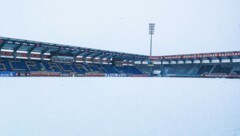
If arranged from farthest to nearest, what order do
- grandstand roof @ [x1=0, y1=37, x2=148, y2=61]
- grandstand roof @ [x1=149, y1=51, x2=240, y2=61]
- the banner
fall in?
1. grandstand roof @ [x1=149, y1=51, x2=240, y2=61]
2. grandstand roof @ [x1=0, y1=37, x2=148, y2=61]
3. the banner

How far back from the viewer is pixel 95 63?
4662 cm

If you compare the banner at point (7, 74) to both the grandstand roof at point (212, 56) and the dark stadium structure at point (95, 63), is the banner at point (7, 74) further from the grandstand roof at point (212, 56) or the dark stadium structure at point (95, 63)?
the grandstand roof at point (212, 56)

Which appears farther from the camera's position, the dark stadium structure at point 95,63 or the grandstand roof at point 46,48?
the dark stadium structure at point 95,63

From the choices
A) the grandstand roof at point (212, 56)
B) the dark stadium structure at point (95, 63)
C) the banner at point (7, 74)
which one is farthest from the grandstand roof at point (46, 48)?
the grandstand roof at point (212, 56)

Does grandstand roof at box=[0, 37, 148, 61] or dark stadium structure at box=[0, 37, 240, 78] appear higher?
grandstand roof at box=[0, 37, 148, 61]

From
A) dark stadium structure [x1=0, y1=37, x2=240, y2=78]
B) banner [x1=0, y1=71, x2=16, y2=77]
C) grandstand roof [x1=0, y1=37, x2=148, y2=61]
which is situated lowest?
banner [x1=0, y1=71, x2=16, y2=77]

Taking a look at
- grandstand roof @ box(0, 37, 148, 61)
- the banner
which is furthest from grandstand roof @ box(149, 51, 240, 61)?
the banner

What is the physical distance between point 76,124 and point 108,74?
39717 millimetres

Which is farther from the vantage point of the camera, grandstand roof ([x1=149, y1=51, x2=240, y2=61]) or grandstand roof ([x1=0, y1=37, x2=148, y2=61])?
grandstand roof ([x1=149, y1=51, x2=240, y2=61])

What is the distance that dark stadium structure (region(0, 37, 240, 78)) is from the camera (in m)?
32.5

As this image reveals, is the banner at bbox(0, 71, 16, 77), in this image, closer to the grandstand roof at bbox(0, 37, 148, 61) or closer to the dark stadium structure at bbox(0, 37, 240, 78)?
the dark stadium structure at bbox(0, 37, 240, 78)

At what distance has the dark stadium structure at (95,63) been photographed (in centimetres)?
3250

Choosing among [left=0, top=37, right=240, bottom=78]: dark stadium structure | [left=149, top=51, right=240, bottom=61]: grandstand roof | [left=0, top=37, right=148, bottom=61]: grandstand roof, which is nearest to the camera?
[left=0, top=37, right=148, bottom=61]: grandstand roof

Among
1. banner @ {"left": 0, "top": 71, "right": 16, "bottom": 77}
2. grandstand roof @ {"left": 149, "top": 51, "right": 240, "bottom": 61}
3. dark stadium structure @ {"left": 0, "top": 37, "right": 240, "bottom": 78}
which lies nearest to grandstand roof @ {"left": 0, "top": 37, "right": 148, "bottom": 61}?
dark stadium structure @ {"left": 0, "top": 37, "right": 240, "bottom": 78}
